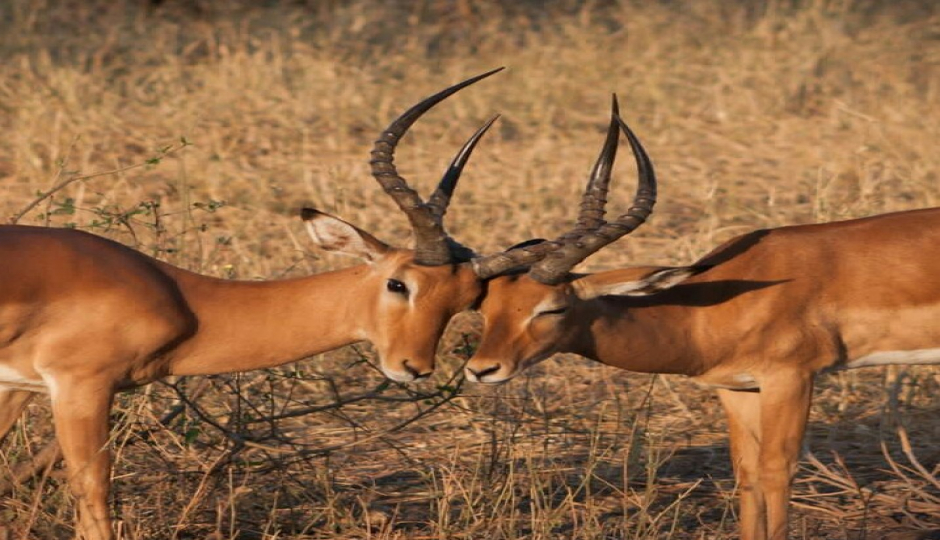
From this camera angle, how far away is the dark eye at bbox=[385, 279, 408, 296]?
5035 millimetres

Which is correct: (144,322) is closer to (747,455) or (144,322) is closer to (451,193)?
(451,193)

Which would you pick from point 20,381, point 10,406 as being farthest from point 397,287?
point 10,406

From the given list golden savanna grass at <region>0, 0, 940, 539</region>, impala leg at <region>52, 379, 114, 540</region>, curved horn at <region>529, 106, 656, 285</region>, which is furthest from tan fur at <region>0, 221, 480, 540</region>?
curved horn at <region>529, 106, 656, 285</region>

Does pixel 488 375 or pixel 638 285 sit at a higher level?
pixel 638 285

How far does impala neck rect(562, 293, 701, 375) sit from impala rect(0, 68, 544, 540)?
13.5 inches

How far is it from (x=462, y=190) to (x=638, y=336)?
395cm

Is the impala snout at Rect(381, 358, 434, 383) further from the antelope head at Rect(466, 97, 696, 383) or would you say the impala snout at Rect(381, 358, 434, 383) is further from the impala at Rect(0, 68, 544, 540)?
the antelope head at Rect(466, 97, 696, 383)

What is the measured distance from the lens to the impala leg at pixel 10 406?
17.2 feet

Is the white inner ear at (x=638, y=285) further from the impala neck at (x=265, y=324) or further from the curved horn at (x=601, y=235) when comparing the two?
the impala neck at (x=265, y=324)

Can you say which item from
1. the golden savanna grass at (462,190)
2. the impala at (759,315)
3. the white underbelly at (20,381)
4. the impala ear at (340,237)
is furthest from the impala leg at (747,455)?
the white underbelly at (20,381)

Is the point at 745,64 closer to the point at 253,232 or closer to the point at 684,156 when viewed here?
the point at 684,156

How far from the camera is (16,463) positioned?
5562mm

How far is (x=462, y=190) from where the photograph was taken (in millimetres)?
9203

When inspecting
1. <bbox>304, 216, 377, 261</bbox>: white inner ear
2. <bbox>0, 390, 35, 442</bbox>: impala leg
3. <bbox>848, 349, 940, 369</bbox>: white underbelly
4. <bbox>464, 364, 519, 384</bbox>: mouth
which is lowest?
Answer: <bbox>0, 390, 35, 442</bbox>: impala leg
